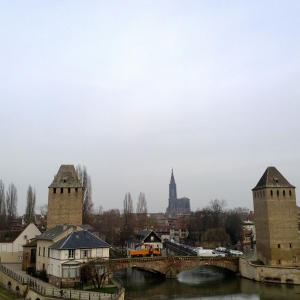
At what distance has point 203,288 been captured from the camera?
3866 cm

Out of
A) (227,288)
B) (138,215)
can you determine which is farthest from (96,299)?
(138,215)

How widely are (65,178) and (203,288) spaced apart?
2455 centimetres

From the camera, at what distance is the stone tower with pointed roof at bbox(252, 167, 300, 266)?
144ft

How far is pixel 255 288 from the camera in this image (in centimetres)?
3738

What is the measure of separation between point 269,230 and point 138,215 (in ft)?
160

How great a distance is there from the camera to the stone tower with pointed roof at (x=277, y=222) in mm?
A: 43969

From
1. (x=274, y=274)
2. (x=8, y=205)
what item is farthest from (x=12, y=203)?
(x=274, y=274)

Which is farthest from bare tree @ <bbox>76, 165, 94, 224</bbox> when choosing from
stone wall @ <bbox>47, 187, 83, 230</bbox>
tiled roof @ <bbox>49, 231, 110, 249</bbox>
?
tiled roof @ <bbox>49, 231, 110, 249</bbox>

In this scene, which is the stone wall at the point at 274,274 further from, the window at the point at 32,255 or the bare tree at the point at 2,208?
the bare tree at the point at 2,208

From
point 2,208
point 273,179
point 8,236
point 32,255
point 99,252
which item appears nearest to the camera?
point 99,252

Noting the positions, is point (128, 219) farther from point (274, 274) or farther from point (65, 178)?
point (274, 274)

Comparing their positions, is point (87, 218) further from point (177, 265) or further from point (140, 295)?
point (140, 295)

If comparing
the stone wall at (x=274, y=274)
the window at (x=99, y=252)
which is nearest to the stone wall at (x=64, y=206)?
the window at (x=99, y=252)

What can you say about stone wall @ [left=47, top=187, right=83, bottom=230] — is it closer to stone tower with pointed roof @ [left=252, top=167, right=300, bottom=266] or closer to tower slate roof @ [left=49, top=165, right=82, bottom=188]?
tower slate roof @ [left=49, top=165, right=82, bottom=188]
